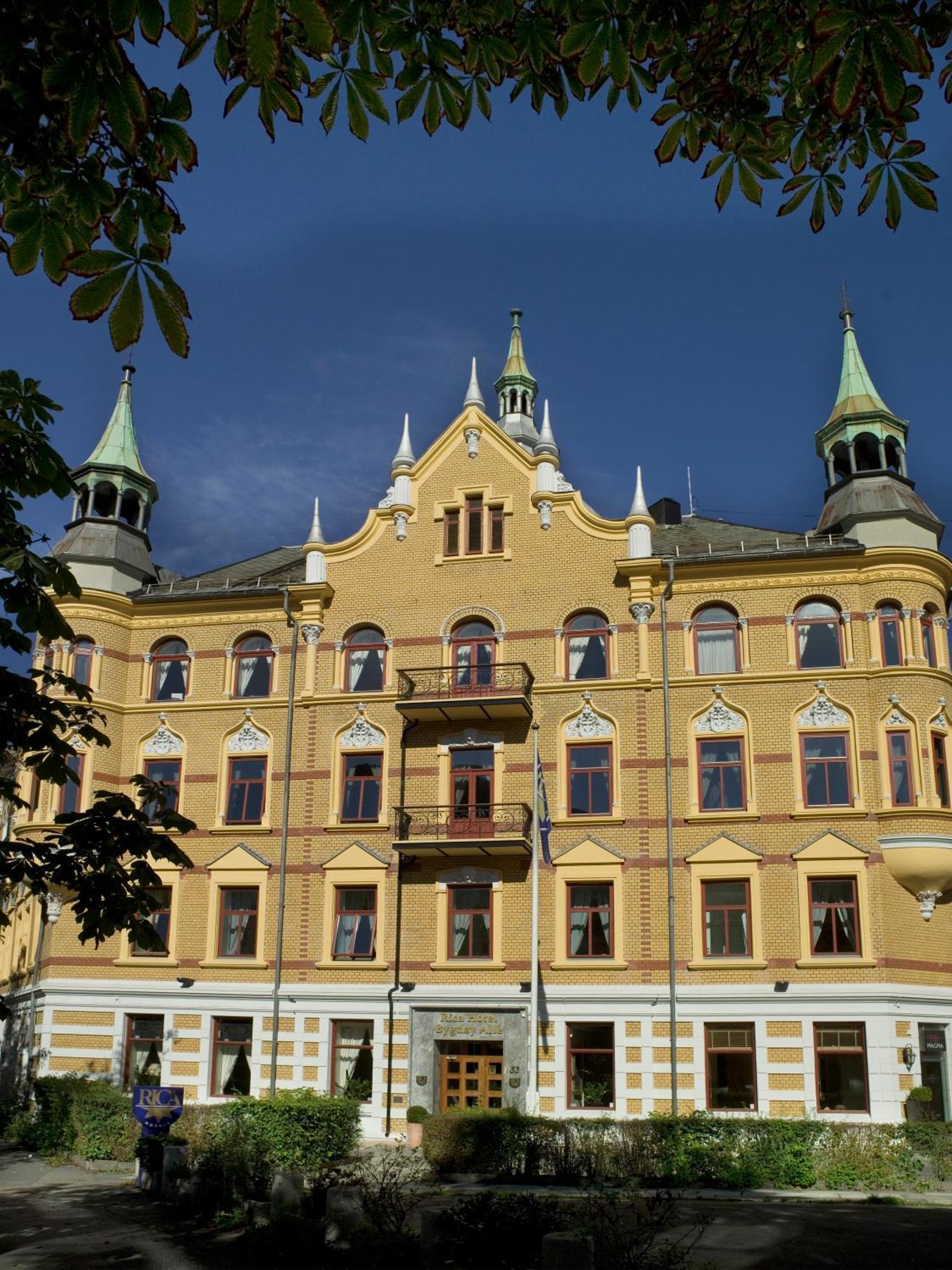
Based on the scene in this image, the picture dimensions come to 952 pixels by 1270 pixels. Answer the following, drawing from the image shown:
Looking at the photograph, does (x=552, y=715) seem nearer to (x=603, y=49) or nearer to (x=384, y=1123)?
(x=384, y=1123)

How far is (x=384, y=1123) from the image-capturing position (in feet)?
104

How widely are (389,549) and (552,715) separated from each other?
7.31 m

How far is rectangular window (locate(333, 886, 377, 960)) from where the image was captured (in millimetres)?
33906

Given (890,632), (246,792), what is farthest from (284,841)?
(890,632)

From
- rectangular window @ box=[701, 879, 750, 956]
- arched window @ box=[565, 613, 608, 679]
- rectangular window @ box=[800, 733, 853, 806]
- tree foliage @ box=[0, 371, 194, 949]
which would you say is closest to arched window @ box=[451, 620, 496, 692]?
arched window @ box=[565, 613, 608, 679]

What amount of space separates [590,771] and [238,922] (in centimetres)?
1086

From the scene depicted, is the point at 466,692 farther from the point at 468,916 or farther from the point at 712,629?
the point at 712,629

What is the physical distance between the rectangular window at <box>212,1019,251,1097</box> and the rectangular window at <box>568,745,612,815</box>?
1084cm

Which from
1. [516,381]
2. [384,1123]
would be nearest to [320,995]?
[384,1123]

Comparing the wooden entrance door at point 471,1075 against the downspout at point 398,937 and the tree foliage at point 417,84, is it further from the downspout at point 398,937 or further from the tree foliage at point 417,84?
the tree foliage at point 417,84

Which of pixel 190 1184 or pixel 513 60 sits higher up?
pixel 513 60

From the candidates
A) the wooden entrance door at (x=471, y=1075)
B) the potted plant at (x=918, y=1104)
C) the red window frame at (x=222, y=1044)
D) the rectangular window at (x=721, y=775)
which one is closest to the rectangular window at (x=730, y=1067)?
the potted plant at (x=918, y=1104)

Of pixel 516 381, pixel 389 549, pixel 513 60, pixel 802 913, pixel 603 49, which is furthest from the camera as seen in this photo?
pixel 516 381

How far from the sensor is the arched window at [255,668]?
122ft
